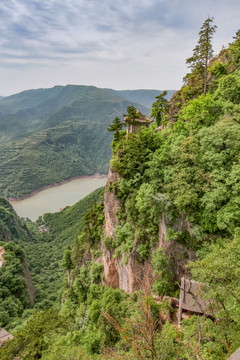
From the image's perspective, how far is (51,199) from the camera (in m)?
101

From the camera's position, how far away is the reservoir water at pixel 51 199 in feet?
296

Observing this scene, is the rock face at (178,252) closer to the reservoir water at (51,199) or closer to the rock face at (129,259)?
the rock face at (129,259)

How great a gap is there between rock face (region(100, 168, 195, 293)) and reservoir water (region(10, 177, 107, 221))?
248 feet

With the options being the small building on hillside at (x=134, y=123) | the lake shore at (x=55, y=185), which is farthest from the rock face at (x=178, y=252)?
the lake shore at (x=55, y=185)

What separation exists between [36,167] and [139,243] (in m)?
123

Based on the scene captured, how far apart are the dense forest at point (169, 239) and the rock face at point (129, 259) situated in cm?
6

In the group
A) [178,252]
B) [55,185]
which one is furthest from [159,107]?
[55,185]

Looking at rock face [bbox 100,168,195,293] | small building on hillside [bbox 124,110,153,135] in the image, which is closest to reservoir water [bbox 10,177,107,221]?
small building on hillside [bbox 124,110,153,135]

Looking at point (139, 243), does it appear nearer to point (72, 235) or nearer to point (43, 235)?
point (72, 235)

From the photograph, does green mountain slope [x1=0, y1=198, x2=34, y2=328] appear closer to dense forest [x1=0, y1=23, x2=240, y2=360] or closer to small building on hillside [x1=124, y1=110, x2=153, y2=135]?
dense forest [x1=0, y1=23, x2=240, y2=360]

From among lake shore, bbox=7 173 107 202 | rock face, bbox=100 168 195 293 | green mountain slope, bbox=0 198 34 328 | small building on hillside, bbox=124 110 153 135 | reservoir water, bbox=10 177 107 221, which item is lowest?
reservoir water, bbox=10 177 107 221

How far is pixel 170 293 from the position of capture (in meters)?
11.8

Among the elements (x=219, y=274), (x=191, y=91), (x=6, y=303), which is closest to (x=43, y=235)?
(x=6, y=303)

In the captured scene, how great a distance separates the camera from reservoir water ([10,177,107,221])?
9031 cm
